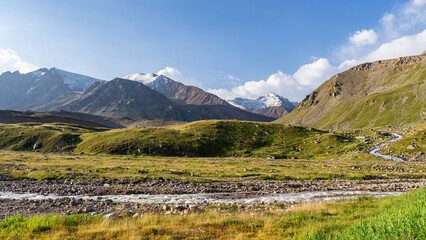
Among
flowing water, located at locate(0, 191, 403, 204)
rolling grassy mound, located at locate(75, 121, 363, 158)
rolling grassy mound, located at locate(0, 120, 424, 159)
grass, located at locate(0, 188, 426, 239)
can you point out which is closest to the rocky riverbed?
flowing water, located at locate(0, 191, 403, 204)

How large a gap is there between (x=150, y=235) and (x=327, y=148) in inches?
3222

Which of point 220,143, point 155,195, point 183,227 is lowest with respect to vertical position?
point 155,195

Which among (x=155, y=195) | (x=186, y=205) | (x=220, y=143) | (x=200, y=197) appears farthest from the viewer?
(x=220, y=143)

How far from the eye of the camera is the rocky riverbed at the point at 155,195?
18.8m

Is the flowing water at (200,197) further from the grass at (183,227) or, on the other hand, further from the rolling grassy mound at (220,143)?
the rolling grassy mound at (220,143)

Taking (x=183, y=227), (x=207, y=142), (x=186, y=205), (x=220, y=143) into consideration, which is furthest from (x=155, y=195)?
(x=220, y=143)

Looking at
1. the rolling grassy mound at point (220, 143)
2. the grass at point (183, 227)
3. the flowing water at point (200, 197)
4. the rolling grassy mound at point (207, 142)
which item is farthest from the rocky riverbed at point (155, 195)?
the rolling grassy mound at point (220, 143)

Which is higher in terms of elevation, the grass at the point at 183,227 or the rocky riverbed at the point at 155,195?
the grass at the point at 183,227

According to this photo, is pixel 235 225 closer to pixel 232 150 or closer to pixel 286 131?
pixel 232 150

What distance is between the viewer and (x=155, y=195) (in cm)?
2466

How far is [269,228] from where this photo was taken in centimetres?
1074

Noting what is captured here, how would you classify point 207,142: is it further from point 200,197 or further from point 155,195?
point 200,197

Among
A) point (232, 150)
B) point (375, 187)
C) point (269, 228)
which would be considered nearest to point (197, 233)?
point (269, 228)

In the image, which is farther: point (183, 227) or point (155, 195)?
point (155, 195)
